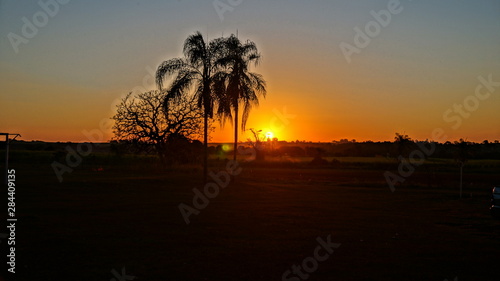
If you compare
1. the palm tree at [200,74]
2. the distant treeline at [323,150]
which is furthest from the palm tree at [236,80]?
the distant treeline at [323,150]

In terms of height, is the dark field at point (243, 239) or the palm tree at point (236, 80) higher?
the palm tree at point (236, 80)

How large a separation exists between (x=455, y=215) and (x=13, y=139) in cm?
2700

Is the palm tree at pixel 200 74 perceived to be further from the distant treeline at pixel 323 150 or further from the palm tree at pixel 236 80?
the distant treeline at pixel 323 150

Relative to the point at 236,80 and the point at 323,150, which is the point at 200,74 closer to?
the point at 236,80

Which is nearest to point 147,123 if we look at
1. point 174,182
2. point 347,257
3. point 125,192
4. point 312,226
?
point 174,182

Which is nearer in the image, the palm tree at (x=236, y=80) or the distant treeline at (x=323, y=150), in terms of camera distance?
the palm tree at (x=236, y=80)

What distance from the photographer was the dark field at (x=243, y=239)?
9.62m

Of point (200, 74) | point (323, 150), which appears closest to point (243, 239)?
point (200, 74)

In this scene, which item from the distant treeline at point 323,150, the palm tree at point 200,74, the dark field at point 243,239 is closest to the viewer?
the dark field at point 243,239

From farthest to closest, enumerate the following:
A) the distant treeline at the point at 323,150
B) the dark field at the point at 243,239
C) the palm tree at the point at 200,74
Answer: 1. the distant treeline at the point at 323,150
2. the palm tree at the point at 200,74
3. the dark field at the point at 243,239

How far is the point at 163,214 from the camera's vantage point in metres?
18.2

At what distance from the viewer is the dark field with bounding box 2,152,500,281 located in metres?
9.62

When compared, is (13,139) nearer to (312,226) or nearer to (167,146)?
(167,146)

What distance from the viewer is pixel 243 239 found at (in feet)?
43.2
